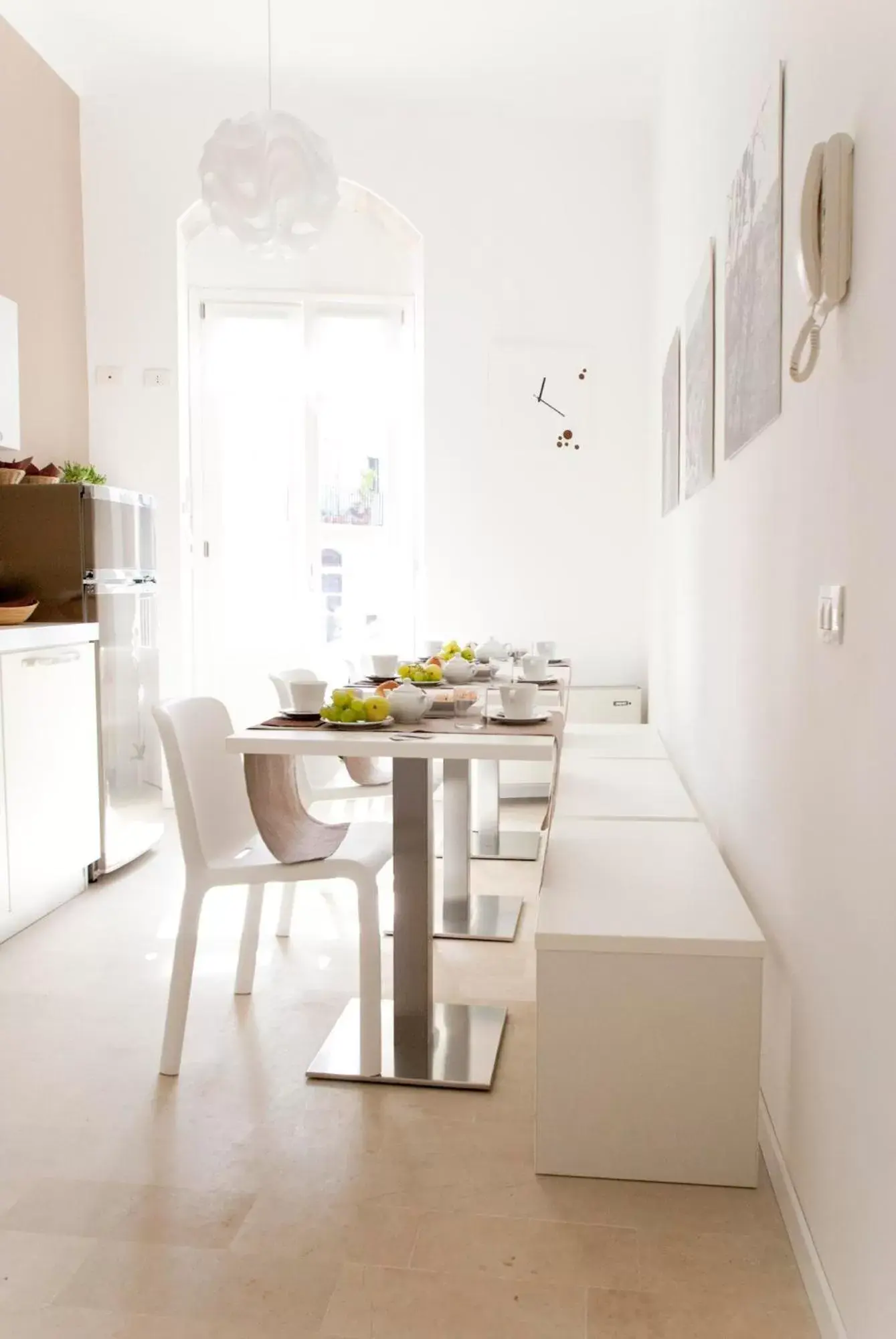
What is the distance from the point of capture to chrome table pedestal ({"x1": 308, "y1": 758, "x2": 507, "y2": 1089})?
231cm

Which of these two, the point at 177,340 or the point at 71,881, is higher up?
the point at 177,340

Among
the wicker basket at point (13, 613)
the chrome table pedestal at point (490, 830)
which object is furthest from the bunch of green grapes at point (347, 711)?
the chrome table pedestal at point (490, 830)

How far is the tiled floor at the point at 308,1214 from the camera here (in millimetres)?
1583

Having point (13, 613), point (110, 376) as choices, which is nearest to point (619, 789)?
point (13, 613)

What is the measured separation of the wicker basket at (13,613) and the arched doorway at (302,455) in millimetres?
1969

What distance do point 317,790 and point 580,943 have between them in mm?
1456

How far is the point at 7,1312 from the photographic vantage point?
5.25 ft

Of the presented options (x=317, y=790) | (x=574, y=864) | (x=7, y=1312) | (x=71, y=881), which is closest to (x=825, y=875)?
(x=574, y=864)

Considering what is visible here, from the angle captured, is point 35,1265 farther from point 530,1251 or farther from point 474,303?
point 474,303

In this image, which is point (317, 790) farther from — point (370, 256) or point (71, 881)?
point (370, 256)

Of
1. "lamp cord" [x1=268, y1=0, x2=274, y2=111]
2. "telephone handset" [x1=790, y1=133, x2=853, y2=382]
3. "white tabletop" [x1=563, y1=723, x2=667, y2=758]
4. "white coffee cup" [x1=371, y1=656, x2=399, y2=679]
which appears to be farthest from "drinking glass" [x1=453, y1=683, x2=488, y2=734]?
"lamp cord" [x1=268, y1=0, x2=274, y2=111]

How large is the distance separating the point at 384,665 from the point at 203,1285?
1879 millimetres

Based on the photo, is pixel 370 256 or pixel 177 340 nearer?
pixel 177 340

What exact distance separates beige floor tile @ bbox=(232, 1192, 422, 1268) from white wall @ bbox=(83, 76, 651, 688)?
363 cm
